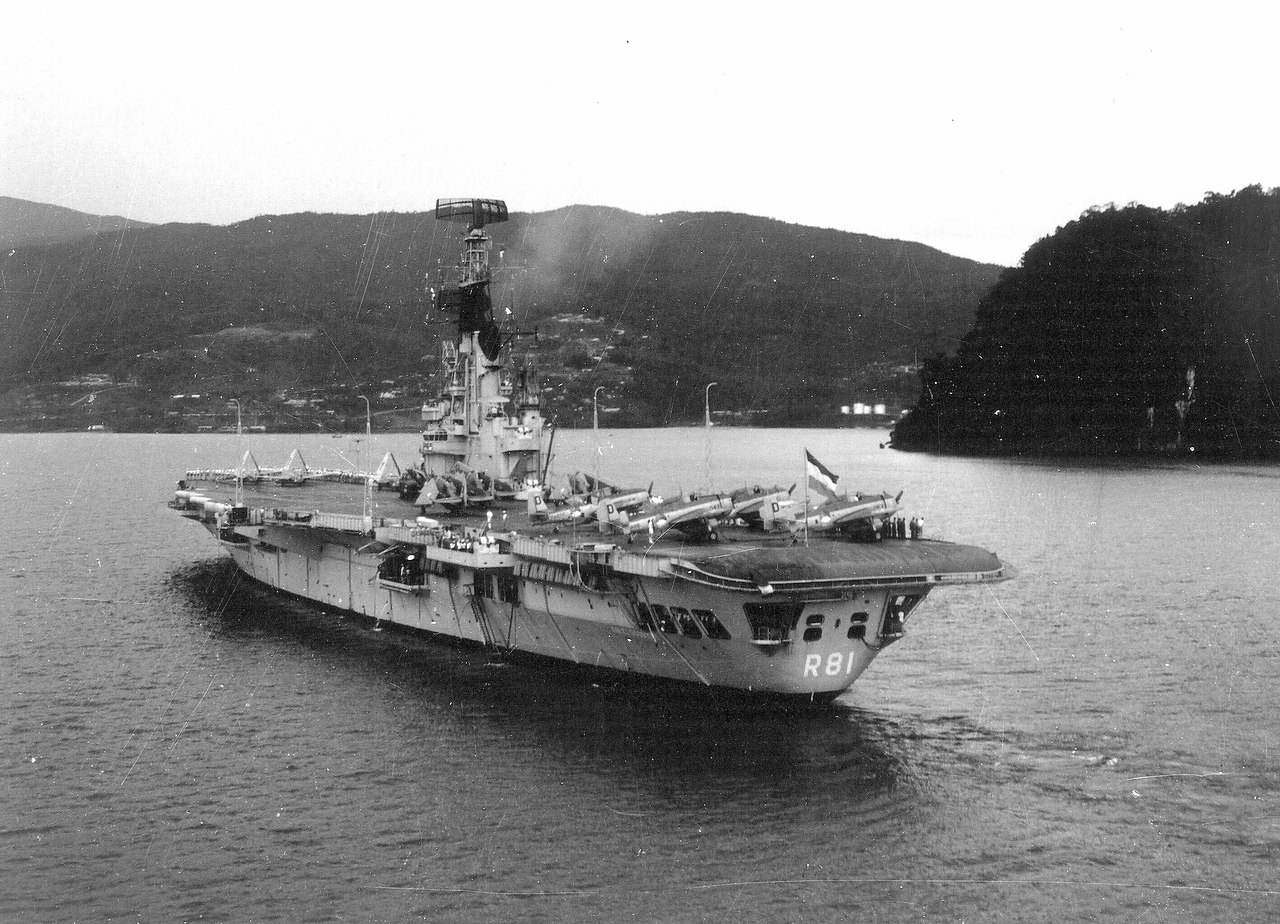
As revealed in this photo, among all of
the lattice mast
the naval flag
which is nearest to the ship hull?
the naval flag

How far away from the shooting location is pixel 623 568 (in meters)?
21.5

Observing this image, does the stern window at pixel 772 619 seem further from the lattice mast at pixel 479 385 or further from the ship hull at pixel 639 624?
the lattice mast at pixel 479 385

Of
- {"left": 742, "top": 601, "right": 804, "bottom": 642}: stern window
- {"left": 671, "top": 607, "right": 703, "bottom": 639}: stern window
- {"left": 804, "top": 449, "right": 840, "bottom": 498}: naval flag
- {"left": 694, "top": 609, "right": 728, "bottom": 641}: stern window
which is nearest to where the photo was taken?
{"left": 742, "top": 601, "right": 804, "bottom": 642}: stern window

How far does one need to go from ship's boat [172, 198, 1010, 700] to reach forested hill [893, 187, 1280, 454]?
80186 millimetres

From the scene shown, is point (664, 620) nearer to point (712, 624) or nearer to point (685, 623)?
point (685, 623)

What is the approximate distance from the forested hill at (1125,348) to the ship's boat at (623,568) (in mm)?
80186

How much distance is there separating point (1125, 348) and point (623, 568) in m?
93.0

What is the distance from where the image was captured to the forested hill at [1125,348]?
102500 millimetres

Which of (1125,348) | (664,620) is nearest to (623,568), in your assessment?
(664,620)

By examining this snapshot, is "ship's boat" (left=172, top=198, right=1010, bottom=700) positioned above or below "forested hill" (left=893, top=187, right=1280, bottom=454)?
below

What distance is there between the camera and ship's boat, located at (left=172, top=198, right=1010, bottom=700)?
20906mm

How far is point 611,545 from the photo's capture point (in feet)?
72.3

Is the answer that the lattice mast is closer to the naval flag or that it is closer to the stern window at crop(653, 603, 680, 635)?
the naval flag

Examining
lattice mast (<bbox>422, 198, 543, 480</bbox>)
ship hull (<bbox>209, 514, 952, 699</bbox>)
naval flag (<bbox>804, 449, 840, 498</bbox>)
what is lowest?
ship hull (<bbox>209, 514, 952, 699</bbox>)
